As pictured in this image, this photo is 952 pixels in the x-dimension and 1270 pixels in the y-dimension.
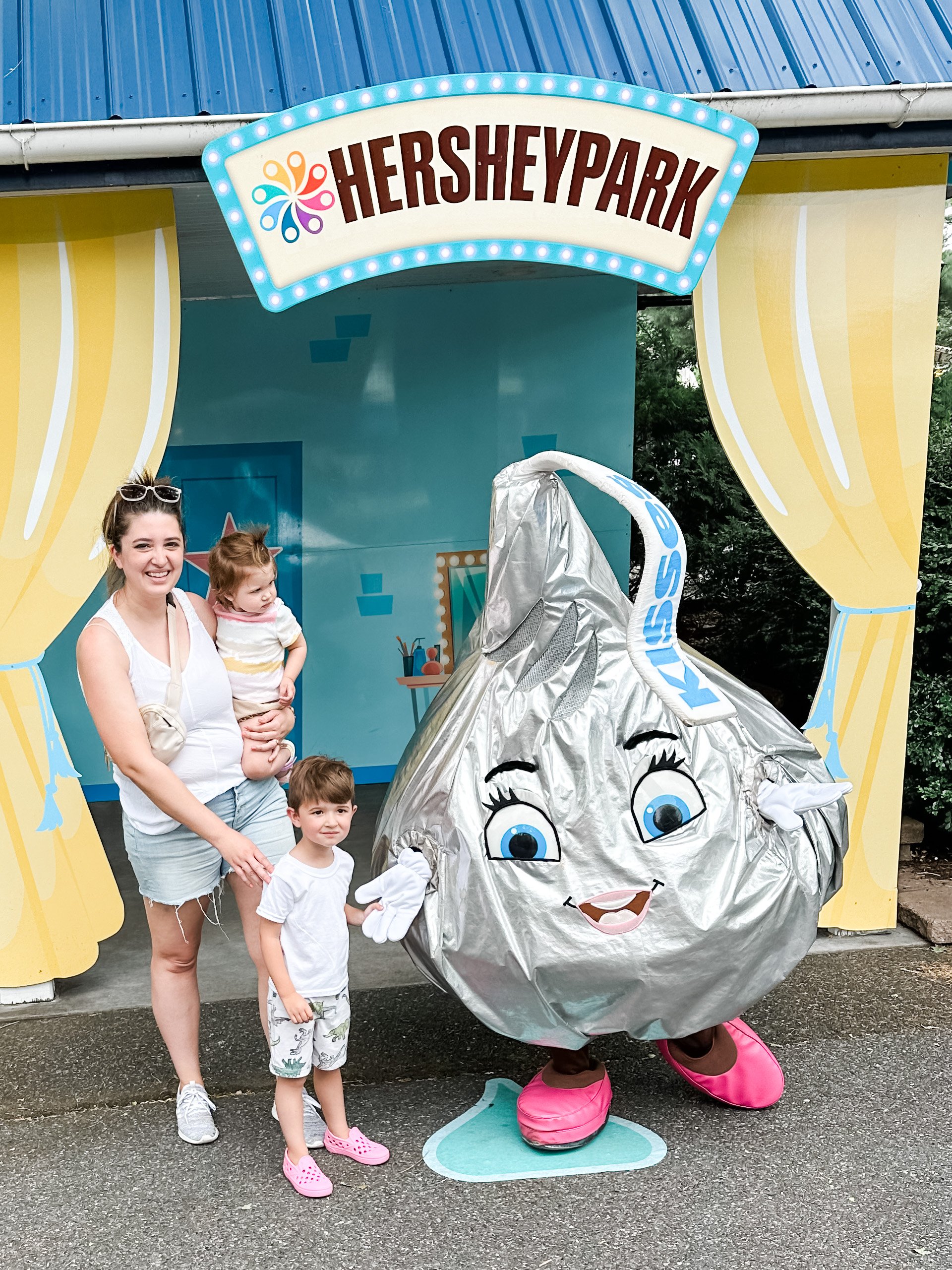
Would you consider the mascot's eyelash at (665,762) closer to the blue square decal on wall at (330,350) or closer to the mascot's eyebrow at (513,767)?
the mascot's eyebrow at (513,767)

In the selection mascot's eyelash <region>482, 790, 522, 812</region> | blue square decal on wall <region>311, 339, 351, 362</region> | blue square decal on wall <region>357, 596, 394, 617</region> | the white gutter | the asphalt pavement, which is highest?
the white gutter

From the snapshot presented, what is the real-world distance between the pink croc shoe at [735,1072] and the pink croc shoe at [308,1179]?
3.38ft

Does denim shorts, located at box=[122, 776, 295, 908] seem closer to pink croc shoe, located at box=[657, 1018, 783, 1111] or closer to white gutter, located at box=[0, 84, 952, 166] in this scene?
pink croc shoe, located at box=[657, 1018, 783, 1111]

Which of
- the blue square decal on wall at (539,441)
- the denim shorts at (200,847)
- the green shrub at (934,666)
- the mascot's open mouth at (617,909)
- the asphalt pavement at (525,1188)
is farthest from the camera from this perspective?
the blue square decal on wall at (539,441)

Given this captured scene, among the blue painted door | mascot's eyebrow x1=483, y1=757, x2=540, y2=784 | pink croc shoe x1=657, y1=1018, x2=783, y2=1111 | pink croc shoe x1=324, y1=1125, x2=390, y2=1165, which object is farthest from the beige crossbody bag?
the blue painted door

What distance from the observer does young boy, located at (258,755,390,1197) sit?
2908 mm

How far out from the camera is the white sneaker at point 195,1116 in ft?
10.8

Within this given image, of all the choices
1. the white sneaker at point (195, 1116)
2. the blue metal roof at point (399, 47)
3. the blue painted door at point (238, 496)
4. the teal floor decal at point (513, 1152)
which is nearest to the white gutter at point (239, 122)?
the blue metal roof at point (399, 47)

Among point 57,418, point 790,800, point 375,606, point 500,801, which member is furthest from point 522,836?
point 375,606

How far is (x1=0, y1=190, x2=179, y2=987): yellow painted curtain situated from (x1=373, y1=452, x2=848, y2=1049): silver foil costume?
4.70ft

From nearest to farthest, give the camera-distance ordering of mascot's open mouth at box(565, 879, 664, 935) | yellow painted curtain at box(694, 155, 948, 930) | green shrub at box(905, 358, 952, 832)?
mascot's open mouth at box(565, 879, 664, 935) → yellow painted curtain at box(694, 155, 948, 930) → green shrub at box(905, 358, 952, 832)

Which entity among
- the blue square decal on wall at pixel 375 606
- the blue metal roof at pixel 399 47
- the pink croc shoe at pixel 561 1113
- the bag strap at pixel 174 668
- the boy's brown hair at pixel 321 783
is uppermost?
the blue metal roof at pixel 399 47

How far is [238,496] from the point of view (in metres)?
6.09

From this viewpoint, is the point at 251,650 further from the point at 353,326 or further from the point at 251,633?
the point at 353,326
